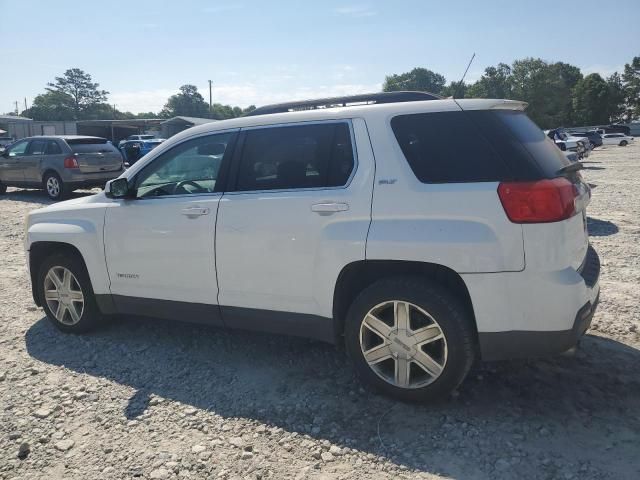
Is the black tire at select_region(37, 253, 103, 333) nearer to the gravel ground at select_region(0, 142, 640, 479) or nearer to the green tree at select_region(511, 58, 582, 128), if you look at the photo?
the gravel ground at select_region(0, 142, 640, 479)

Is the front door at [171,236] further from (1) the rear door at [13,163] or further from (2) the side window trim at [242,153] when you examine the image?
(1) the rear door at [13,163]

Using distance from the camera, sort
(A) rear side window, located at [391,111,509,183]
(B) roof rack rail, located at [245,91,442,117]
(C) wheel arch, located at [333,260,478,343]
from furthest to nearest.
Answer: (B) roof rack rail, located at [245,91,442,117] < (C) wheel arch, located at [333,260,478,343] < (A) rear side window, located at [391,111,509,183]

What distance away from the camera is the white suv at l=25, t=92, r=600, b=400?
2.91 metres

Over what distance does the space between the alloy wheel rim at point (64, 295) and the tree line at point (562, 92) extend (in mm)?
87063

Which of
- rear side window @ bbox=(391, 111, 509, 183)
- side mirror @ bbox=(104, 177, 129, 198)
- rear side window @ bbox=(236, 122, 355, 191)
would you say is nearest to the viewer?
rear side window @ bbox=(391, 111, 509, 183)

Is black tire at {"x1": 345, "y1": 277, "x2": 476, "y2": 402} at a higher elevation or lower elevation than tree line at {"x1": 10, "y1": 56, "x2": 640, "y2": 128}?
lower

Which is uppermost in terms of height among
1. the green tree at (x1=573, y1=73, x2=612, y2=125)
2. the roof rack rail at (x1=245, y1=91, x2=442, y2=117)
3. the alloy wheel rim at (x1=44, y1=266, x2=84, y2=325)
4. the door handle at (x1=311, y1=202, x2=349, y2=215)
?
the green tree at (x1=573, y1=73, x2=612, y2=125)

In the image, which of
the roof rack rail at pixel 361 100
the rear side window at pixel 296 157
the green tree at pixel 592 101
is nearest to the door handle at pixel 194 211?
the rear side window at pixel 296 157

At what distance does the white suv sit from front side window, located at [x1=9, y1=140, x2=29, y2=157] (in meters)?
12.1

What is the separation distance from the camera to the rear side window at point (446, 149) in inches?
118

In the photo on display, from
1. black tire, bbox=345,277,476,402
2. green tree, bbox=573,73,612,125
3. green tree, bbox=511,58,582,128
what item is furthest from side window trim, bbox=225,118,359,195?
green tree, bbox=573,73,612,125

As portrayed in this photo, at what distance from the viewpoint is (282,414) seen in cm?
328

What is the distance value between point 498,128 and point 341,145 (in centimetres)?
98

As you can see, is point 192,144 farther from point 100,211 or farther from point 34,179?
point 34,179
